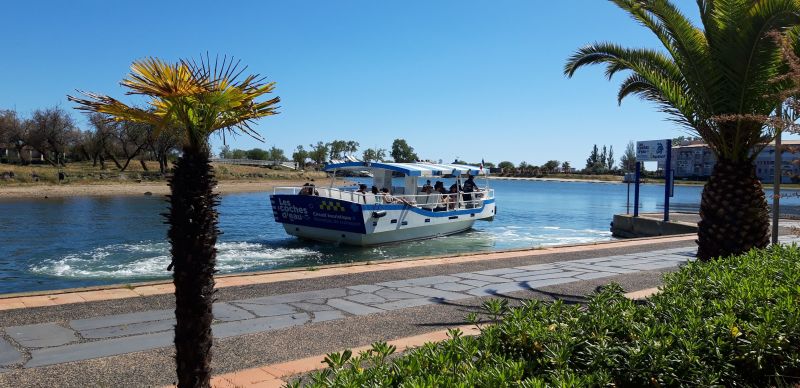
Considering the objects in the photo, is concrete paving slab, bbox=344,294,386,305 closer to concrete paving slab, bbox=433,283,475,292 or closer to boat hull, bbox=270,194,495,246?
concrete paving slab, bbox=433,283,475,292

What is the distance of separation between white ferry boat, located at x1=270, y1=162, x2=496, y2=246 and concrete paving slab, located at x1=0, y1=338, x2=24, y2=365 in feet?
46.3

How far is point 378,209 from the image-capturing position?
66.6ft

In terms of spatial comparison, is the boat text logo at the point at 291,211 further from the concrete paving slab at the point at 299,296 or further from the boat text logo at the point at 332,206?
the concrete paving slab at the point at 299,296

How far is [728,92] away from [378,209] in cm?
1301

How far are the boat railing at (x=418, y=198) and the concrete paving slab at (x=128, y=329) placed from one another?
13.2 meters

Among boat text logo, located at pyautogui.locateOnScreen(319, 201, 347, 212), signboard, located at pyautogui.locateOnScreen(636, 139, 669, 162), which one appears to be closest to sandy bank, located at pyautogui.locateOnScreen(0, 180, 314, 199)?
boat text logo, located at pyautogui.locateOnScreen(319, 201, 347, 212)

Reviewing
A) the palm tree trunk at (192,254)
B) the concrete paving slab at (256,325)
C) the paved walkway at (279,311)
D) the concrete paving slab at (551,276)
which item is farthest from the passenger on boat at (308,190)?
the palm tree trunk at (192,254)

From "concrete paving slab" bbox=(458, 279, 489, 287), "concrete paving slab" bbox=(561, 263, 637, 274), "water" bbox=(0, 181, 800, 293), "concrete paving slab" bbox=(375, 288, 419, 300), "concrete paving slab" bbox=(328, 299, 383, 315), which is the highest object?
"concrete paving slab" bbox=(328, 299, 383, 315)

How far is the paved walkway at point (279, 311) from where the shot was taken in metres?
5.62

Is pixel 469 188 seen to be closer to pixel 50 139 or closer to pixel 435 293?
pixel 435 293

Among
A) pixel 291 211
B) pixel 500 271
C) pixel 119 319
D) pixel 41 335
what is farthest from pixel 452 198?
pixel 41 335

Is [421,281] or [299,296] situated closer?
[299,296]

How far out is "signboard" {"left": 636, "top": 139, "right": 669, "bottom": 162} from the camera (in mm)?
23906

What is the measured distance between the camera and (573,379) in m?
3.10
